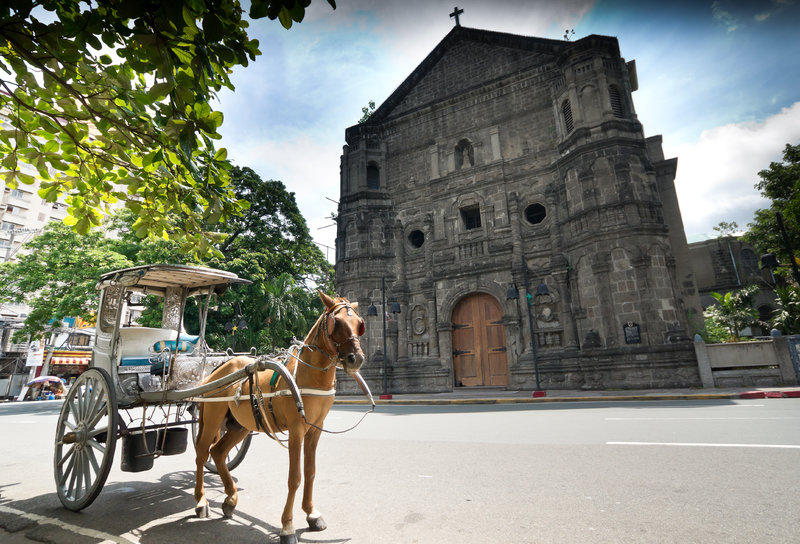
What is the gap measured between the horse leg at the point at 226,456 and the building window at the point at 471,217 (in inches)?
633

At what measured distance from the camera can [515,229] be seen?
1722 cm

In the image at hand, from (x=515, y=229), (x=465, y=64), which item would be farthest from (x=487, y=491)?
(x=465, y=64)

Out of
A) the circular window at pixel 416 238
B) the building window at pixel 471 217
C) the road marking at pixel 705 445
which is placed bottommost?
the road marking at pixel 705 445

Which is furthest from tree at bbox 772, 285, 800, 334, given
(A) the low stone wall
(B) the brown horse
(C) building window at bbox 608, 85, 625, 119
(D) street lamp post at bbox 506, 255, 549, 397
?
(B) the brown horse

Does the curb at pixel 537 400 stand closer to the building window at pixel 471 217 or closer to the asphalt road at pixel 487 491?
the asphalt road at pixel 487 491

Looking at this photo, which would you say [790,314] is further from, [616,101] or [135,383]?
[135,383]

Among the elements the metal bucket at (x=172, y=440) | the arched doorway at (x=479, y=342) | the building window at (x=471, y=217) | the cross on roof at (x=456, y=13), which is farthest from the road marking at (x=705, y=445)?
the cross on roof at (x=456, y=13)

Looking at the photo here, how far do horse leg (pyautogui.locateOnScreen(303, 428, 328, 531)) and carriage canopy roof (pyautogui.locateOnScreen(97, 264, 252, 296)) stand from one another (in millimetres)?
2172

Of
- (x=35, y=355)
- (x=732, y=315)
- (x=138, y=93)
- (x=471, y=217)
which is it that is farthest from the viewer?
(x=35, y=355)

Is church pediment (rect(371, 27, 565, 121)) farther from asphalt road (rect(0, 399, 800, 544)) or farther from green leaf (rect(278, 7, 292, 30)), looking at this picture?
green leaf (rect(278, 7, 292, 30))

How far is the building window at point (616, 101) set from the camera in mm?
16219

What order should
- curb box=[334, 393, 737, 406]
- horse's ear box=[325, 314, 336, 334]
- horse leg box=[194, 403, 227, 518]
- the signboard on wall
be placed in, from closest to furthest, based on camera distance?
horse's ear box=[325, 314, 336, 334] → horse leg box=[194, 403, 227, 518] → curb box=[334, 393, 737, 406] → the signboard on wall

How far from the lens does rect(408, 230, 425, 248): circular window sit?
20.0m

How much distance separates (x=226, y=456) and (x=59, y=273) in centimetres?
1854
